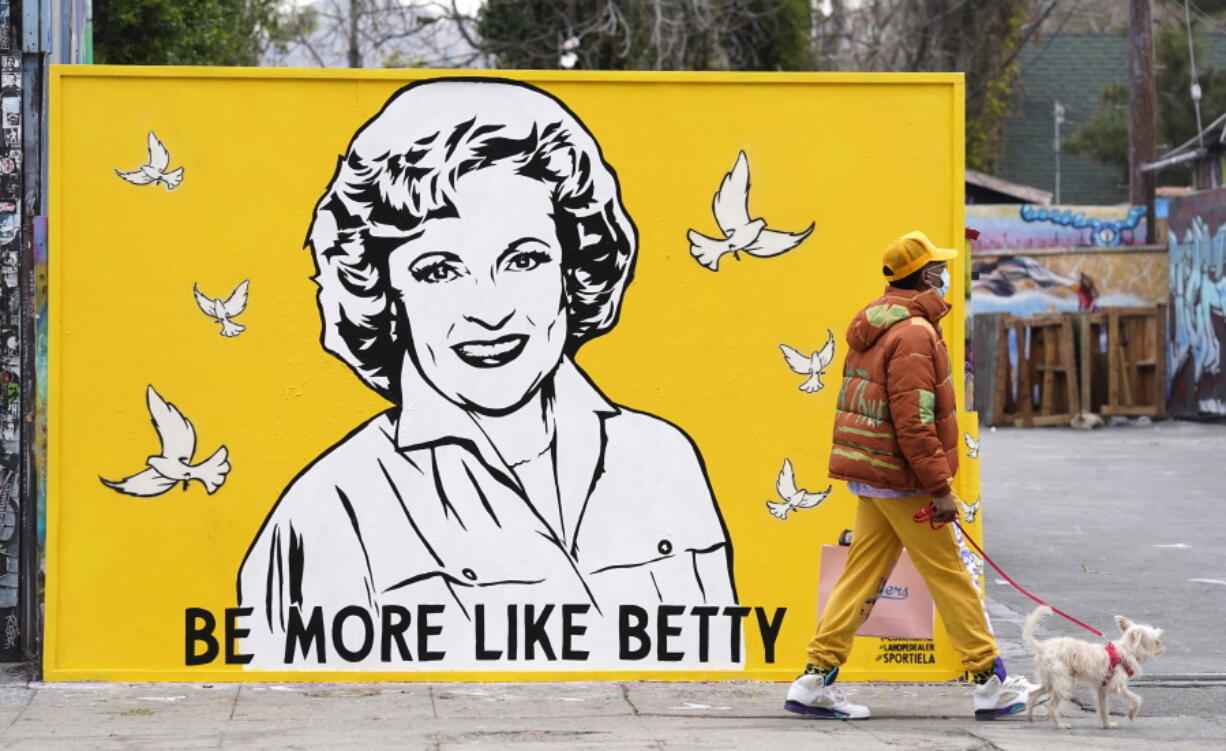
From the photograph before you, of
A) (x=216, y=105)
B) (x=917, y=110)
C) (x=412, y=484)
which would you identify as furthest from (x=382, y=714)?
(x=917, y=110)

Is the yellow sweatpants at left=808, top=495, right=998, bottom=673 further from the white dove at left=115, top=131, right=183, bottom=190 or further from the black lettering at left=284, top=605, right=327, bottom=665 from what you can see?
the white dove at left=115, top=131, right=183, bottom=190

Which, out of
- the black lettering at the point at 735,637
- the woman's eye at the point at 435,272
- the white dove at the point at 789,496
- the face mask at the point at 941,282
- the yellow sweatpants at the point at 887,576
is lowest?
the black lettering at the point at 735,637

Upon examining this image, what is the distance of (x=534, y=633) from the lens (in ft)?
22.6

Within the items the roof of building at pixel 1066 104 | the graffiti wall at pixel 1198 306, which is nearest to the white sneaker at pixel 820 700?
the graffiti wall at pixel 1198 306

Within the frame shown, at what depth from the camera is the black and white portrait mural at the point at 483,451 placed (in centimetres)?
684

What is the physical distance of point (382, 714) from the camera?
6312 millimetres

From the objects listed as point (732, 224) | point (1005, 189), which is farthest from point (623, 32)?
point (732, 224)

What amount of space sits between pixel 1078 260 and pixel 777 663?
74.8 feet

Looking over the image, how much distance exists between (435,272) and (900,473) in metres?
2.02

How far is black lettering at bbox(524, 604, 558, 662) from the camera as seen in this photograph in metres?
6.88

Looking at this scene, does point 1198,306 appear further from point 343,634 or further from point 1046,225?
point 343,634

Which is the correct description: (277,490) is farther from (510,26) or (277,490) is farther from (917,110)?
(510,26)

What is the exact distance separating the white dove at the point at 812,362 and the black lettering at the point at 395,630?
1.82 metres

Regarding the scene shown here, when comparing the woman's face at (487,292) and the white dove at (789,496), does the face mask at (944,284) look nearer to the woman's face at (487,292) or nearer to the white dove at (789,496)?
the white dove at (789,496)
